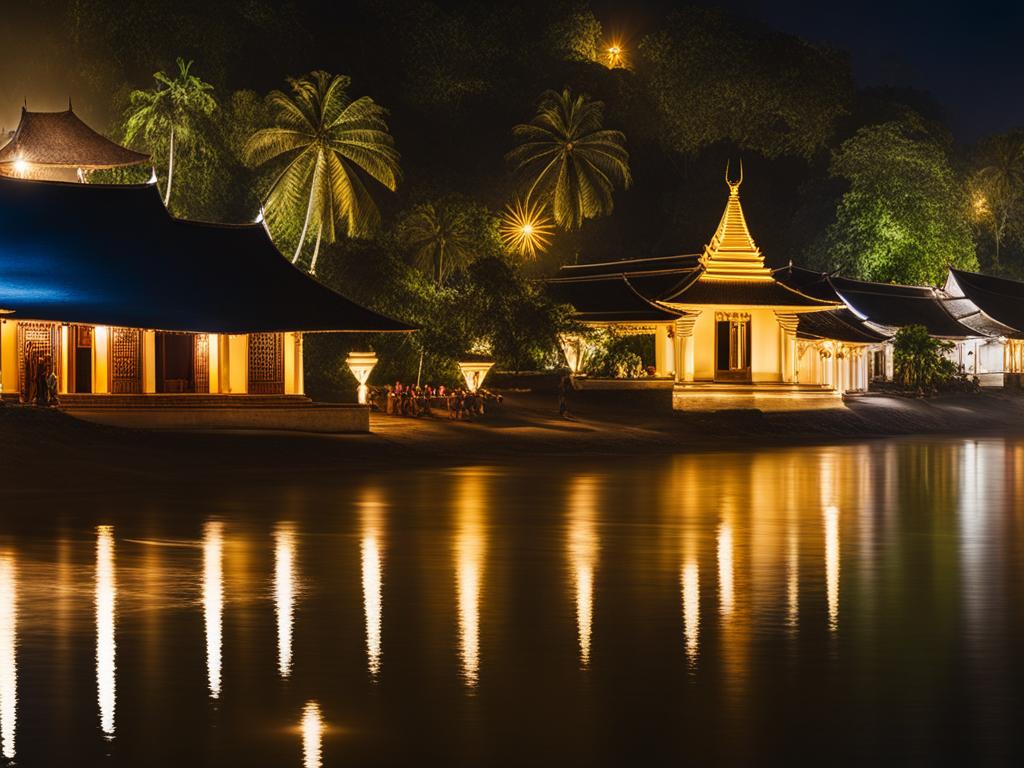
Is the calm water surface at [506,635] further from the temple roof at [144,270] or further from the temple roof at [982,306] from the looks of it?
the temple roof at [982,306]

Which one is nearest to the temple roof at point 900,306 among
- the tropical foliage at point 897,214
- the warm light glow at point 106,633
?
the tropical foliage at point 897,214

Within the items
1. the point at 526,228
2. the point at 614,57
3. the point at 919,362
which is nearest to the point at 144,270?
the point at 919,362

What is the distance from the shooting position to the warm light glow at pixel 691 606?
10.7 meters

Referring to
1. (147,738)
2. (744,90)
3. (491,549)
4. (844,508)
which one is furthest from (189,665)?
(744,90)

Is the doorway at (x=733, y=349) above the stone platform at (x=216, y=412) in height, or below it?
above

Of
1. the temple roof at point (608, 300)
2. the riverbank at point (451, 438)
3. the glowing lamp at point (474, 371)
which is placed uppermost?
the temple roof at point (608, 300)

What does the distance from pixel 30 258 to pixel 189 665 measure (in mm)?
28075

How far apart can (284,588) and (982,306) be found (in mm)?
64688

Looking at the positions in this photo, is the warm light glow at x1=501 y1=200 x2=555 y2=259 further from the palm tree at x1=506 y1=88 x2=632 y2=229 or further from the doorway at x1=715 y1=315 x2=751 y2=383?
the doorway at x1=715 y1=315 x2=751 y2=383

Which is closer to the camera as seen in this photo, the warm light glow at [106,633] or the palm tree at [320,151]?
the warm light glow at [106,633]

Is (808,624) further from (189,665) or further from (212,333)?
(212,333)

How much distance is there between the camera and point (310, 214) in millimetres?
55250

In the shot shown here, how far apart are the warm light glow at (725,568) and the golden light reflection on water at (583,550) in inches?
40.2

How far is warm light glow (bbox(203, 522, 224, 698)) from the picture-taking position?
9992 millimetres
